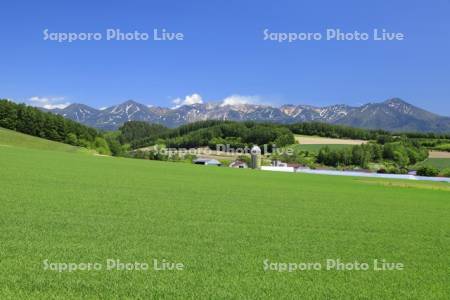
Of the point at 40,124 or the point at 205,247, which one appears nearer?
the point at 205,247

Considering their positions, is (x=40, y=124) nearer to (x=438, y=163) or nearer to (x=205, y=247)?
(x=438, y=163)

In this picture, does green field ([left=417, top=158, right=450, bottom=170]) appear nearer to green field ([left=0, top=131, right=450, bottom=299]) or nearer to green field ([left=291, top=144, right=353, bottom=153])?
green field ([left=291, top=144, right=353, bottom=153])

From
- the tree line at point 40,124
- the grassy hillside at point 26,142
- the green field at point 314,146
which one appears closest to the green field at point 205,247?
the grassy hillside at point 26,142

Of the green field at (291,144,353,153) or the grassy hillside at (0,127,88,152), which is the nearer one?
the grassy hillside at (0,127,88,152)

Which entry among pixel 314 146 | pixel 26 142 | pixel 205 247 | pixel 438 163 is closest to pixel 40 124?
pixel 26 142

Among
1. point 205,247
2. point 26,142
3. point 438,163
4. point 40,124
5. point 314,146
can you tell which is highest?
point 40,124

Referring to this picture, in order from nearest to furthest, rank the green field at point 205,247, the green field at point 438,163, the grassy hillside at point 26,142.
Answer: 1. the green field at point 205,247
2. the grassy hillside at point 26,142
3. the green field at point 438,163

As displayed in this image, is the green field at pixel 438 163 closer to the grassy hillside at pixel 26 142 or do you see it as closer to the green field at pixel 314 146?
the green field at pixel 314 146

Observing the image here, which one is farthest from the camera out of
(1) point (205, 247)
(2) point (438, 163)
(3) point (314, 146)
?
(3) point (314, 146)

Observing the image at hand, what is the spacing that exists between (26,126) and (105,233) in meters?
126

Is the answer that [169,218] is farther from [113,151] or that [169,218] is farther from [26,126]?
[113,151]

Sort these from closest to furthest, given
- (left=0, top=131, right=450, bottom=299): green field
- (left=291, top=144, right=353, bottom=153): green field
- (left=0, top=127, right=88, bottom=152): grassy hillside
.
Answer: (left=0, top=131, right=450, bottom=299): green field
(left=0, top=127, right=88, bottom=152): grassy hillside
(left=291, top=144, right=353, bottom=153): green field

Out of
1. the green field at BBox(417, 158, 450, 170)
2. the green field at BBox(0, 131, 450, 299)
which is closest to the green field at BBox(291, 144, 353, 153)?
the green field at BBox(417, 158, 450, 170)

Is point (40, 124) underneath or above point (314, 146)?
above
